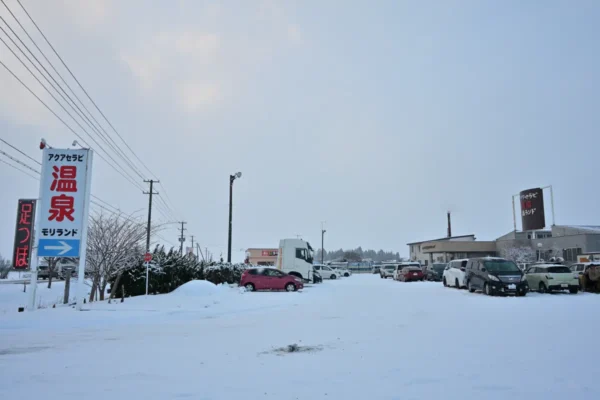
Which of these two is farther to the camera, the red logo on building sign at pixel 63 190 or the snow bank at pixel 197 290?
the snow bank at pixel 197 290

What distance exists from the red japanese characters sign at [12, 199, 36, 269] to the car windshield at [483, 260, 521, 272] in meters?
18.9

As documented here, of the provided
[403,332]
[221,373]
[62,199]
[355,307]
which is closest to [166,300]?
[62,199]

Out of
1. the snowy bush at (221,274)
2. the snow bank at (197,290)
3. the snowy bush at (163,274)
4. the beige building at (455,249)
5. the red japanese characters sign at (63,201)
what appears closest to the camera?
the red japanese characters sign at (63,201)

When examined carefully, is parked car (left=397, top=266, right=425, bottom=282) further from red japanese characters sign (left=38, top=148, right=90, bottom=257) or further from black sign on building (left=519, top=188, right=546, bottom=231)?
red japanese characters sign (left=38, top=148, right=90, bottom=257)

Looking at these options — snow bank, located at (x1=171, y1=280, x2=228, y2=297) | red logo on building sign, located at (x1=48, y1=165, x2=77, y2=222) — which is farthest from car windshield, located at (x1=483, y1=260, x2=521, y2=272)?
red logo on building sign, located at (x1=48, y1=165, x2=77, y2=222)

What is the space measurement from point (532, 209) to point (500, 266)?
34015mm

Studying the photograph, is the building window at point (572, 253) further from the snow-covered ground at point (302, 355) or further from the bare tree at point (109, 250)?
the bare tree at point (109, 250)

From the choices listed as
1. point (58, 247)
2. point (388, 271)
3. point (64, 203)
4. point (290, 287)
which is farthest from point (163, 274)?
point (388, 271)

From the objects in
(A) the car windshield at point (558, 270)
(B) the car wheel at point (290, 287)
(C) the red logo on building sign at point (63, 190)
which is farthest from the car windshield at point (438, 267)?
(C) the red logo on building sign at point (63, 190)

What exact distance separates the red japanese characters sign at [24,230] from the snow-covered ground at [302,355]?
12.7 ft

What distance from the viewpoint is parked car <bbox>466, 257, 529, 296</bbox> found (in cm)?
1966

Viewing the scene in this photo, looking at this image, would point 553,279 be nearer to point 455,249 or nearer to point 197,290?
point 197,290

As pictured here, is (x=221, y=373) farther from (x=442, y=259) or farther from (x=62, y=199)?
(x=442, y=259)

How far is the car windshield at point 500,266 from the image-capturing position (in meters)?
20.5
